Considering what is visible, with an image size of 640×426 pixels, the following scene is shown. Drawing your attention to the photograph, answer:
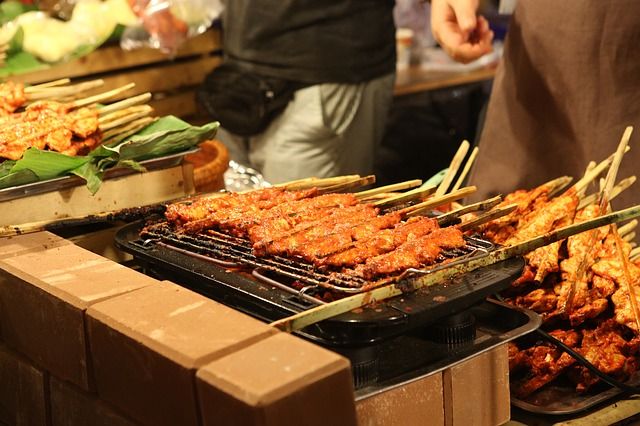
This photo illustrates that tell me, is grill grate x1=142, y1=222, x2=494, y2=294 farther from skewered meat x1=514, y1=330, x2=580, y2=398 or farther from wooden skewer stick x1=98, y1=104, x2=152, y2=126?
wooden skewer stick x1=98, y1=104, x2=152, y2=126

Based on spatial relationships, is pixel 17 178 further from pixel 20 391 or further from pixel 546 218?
pixel 546 218

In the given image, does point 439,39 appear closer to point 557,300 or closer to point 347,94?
point 557,300

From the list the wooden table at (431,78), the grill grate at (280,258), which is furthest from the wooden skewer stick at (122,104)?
the wooden table at (431,78)

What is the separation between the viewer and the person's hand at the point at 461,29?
3387 millimetres

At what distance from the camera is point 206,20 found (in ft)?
18.5

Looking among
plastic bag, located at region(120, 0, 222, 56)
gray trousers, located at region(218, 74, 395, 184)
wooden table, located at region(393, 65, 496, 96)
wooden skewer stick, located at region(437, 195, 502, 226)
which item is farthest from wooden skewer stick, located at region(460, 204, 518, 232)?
wooden table, located at region(393, 65, 496, 96)

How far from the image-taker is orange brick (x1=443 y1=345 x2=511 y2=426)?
2072 millimetres

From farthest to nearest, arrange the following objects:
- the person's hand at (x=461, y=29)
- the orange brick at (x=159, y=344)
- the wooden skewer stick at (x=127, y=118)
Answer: the person's hand at (x=461, y=29) → the wooden skewer stick at (x=127, y=118) → the orange brick at (x=159, y=344)

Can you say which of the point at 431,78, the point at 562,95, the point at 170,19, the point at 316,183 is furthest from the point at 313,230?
the point at 431,78

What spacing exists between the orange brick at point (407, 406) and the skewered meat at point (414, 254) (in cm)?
27

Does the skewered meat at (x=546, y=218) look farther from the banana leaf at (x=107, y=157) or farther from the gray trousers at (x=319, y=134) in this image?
the gray trousers at (x=319, y=134)

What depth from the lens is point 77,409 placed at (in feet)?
7.17

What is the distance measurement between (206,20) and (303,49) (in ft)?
2.33

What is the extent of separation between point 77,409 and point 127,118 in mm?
1336
